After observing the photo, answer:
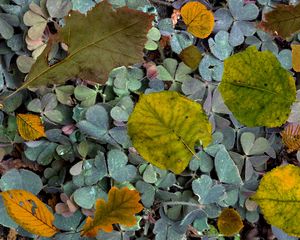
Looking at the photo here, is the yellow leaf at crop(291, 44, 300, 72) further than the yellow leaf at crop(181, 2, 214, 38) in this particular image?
No

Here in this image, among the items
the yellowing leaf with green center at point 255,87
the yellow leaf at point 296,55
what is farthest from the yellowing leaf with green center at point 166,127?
the yellow leaf at point 296,55

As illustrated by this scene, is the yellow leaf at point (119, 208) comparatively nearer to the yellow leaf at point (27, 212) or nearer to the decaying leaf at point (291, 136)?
the yellow leaf at point (27, 212)

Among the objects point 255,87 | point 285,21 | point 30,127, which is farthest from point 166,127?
point 30,127

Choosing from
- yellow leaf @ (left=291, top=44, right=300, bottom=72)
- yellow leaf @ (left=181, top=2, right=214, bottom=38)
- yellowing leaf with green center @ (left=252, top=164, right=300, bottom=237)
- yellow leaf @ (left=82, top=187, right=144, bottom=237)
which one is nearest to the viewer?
yellowing leaf with green center @ (left=252, top=164, right=300, bottom=237)

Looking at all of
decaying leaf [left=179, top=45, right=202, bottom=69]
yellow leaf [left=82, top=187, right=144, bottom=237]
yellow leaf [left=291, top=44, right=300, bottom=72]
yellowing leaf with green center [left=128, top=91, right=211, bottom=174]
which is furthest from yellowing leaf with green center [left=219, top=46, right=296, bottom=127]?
decaying leaf [left=179, top=45, right=202, bottom=69]

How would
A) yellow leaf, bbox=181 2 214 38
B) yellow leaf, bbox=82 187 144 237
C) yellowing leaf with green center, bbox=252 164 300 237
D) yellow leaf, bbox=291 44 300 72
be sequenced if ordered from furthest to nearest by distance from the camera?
yellow leaf, bbox=181 2 214 38 < yellow leaf, bbox=291 44 300 72 < yellow leaf, bbox=82 187 144 237 < yellowing leaf with green center, bbox=252 164 300 237

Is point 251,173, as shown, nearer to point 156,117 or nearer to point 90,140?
point 90,140

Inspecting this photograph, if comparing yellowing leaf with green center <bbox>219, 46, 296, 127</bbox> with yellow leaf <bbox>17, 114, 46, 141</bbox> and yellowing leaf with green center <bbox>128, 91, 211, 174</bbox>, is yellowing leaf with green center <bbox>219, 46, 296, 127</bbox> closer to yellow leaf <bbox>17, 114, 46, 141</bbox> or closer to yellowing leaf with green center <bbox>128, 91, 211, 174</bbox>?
yellowing leaf with green center <bbox>128, 91, 211, 174</bbox>
